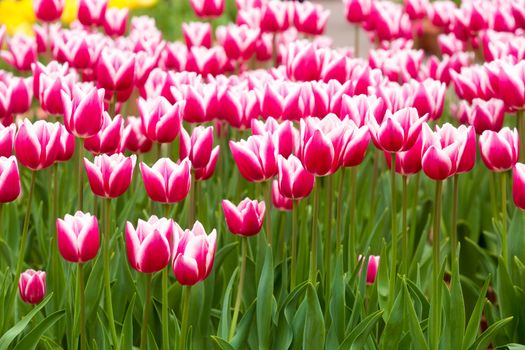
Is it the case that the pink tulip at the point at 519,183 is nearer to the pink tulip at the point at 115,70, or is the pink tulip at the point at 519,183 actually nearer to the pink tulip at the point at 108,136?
the pink tulip at the point at 108,136

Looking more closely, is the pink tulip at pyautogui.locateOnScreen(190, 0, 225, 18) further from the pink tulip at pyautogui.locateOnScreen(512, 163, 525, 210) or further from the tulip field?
the pink tulip at pyautogui.locateOnScreen(512, 163, 525, 210)

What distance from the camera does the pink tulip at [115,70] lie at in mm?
2809

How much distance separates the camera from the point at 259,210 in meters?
2.29

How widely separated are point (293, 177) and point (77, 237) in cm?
51

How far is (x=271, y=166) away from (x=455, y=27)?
206cm

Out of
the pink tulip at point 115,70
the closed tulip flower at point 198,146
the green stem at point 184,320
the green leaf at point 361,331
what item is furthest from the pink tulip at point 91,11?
the green leaf at point 361,331

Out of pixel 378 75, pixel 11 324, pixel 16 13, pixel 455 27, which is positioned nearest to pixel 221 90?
pixel 378 75

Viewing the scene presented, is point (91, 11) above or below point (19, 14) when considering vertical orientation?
below

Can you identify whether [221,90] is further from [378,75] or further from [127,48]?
[127,48]

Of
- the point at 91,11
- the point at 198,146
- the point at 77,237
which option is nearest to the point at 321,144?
the point at 198,146

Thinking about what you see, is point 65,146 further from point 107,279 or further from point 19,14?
point 19,14

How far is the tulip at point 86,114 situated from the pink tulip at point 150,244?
1.28 ft

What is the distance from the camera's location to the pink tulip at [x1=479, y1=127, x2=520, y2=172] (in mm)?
2348

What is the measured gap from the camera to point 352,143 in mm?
2115
